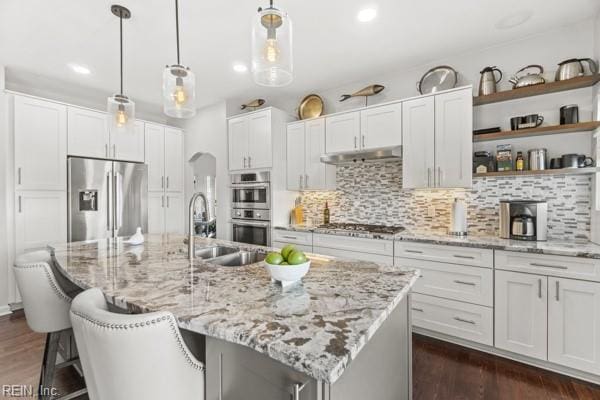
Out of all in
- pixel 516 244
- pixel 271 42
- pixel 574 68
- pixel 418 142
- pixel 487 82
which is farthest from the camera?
pixel 418 142

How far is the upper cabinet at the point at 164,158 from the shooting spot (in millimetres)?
4328

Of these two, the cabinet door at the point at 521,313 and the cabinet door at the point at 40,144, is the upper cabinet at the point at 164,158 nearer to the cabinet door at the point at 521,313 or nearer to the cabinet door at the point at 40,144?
the cabinet door at the point at 40,144

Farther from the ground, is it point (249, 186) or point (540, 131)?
point (540, 131)

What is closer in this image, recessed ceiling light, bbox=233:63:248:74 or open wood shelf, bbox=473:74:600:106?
open wood shelf, bbox=473:74:600:106

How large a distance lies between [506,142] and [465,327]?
1737mm

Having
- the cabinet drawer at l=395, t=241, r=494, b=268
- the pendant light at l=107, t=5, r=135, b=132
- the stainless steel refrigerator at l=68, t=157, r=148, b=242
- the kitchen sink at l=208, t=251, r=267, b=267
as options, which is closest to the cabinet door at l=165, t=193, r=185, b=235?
the stainless steel refrigerator at l=68, t=157, r=148, b=242

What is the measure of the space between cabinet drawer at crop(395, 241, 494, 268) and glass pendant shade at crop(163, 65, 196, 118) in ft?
7.10

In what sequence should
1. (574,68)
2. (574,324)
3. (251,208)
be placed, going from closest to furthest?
(574,324), (574,68), (251,208)

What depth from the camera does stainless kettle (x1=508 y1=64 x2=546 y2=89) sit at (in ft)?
8.14

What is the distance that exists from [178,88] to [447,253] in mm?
2478

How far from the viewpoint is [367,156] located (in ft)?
10.0

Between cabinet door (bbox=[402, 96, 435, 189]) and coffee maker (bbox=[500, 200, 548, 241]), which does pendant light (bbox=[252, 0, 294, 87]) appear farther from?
coffee maker (bbox=[500, 200, 548, 241])

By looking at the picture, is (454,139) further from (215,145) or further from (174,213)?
(174,213)

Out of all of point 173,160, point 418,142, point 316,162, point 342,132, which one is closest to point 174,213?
point 173,160
